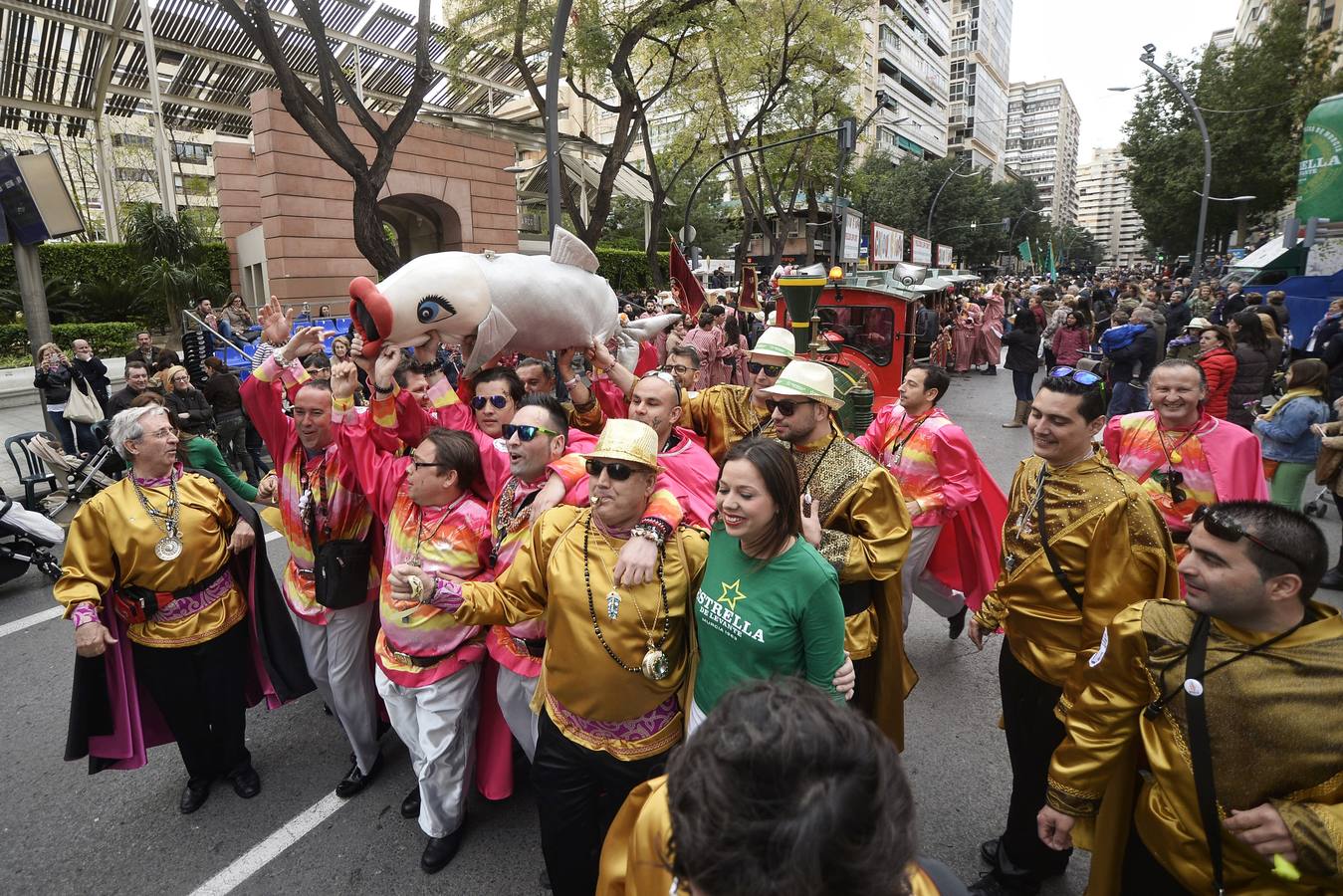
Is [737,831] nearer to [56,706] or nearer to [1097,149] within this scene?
[56,706]

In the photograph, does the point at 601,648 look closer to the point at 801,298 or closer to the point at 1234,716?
the point at 1234,716

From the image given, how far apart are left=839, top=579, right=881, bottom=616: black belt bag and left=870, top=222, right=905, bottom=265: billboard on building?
44.3 ft

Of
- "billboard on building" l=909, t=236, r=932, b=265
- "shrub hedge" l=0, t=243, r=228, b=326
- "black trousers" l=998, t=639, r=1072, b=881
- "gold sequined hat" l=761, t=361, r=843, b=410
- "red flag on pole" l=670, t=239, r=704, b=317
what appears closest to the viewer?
"black trousers" l=998, t=639, r=1072, b=881

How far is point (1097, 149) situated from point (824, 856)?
216390mm

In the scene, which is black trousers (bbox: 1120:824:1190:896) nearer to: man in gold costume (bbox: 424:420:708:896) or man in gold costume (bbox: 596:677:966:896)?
man in gold costume (bbox: 424:420:708:896)

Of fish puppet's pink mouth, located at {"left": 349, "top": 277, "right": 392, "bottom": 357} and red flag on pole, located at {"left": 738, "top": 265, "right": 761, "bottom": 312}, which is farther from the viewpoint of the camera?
red flag on pole, located at {"left": 738, "top": 265, "right": 761, "bottom": 312}

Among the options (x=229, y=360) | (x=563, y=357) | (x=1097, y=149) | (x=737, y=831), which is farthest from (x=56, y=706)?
(x=1097, y=149)

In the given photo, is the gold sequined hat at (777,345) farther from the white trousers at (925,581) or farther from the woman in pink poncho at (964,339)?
the woman in pink poncho at (964,339)

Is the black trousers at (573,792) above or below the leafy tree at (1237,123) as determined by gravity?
below

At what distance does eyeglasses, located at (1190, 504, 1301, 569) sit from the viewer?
1.67 metres

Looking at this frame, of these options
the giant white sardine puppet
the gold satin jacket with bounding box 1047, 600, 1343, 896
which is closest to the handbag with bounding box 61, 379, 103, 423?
the giant white sardine puppet

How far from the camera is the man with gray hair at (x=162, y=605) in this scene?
296cm

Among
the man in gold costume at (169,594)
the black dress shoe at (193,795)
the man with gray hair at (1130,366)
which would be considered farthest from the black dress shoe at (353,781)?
the man with gray hair at (1130,366)

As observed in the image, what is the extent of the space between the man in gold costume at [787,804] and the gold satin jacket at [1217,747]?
4.05ft
